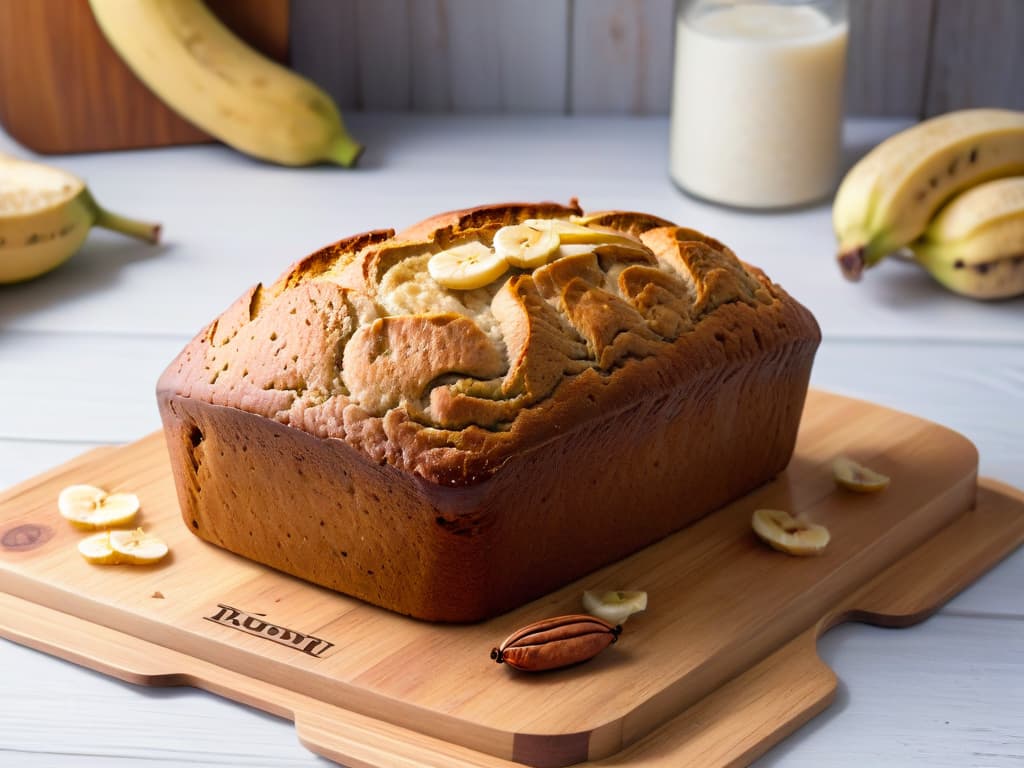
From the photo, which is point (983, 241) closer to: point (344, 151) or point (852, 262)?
point (852, 262)

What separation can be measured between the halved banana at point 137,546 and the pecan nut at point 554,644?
33 cm

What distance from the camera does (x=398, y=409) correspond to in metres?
1.10

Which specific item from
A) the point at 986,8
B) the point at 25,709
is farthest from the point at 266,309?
the point at 986,8

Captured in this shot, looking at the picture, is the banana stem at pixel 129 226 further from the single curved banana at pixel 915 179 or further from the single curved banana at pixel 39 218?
the single curved banana at pixel 915 179

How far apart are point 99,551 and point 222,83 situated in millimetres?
1227

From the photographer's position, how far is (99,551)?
1.22 meters

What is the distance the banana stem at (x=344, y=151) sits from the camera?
2.30m

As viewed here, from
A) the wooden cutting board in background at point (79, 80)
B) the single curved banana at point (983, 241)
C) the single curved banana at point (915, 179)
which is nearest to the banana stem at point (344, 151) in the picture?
the wooden cutting board in background at point (79, 80)

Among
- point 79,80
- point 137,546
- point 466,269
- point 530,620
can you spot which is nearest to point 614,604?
point 530,620

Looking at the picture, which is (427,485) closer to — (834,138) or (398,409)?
(398,409)

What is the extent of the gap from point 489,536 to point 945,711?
0.38 metres

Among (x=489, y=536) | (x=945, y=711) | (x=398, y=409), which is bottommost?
(x=945, y=711)

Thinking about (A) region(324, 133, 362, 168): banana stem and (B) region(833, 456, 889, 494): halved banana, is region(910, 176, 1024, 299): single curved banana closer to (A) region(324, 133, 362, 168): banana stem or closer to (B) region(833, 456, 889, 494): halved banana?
(B) region(833, 456, 889, 494): halved banana

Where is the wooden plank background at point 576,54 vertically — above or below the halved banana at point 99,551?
above
